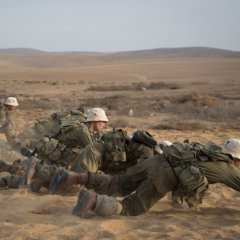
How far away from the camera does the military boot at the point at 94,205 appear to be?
184 inches

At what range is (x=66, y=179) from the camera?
5.21m

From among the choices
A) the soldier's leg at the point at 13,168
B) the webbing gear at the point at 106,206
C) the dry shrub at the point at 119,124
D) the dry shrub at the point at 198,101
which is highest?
the webbing gear at the point at 106,206

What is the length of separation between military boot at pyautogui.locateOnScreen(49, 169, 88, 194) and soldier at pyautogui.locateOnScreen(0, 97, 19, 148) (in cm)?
379

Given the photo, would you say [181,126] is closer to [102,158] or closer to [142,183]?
[102,158]

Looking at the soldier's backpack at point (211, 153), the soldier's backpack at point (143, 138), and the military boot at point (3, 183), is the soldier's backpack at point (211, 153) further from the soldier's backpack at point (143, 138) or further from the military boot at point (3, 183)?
the military boot at point (3, 183)

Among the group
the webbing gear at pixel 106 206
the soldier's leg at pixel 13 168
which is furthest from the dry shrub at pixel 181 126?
the webbing gear at pixel 106 206

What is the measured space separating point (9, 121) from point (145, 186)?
504 centimetres

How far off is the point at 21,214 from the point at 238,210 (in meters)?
2.37

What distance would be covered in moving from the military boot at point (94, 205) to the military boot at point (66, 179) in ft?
1.50

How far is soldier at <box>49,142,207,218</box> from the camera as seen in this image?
184 inches

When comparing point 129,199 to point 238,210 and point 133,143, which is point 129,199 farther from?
point 238,210

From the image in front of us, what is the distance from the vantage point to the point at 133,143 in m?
5.69

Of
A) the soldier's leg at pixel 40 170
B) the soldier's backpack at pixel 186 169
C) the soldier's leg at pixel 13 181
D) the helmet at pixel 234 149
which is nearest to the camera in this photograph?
the soldier's backpack at pixel 186 169

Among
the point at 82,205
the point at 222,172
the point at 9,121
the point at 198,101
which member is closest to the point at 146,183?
the point at 82,205
